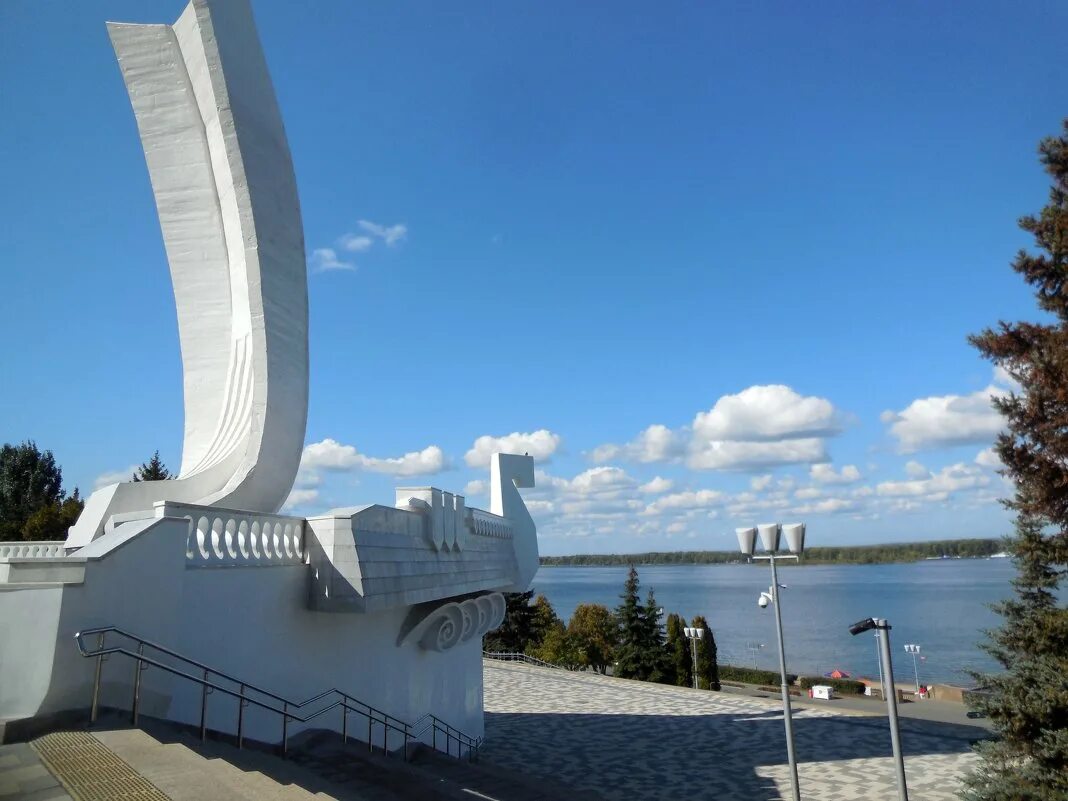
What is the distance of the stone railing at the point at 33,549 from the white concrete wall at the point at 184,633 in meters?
3.88

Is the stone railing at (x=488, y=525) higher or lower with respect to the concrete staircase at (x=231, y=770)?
higher

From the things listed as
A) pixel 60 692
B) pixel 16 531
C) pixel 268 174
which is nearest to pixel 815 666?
pixel 16 531


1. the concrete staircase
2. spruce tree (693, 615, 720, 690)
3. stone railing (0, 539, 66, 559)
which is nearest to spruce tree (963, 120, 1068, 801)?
the concrete staircase

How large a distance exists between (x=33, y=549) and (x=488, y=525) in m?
6.96

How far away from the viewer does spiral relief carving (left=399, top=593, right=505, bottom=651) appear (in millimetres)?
11086

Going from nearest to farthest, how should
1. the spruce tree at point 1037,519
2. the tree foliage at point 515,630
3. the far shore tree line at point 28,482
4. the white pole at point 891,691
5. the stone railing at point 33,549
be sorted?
1. the white pole at point 891,691
2. the spruce tree at point 1037,519
3. the stone railing at point 33,549
4. the far shore tree line at point 28,482
5. the tree foliage at point 515,630

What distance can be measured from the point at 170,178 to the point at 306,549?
24.3 feet

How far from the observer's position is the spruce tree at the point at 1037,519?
8.02 metres

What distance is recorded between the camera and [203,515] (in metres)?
6.35

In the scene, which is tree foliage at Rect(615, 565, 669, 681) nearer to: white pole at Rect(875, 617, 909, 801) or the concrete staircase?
the concrete staircase

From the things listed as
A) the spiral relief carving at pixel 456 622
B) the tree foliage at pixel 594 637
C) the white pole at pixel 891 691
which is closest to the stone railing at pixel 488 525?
the spiral relief carving at pixel 456 622

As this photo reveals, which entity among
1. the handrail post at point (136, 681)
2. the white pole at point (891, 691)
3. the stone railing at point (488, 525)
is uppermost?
the stone railing at point (488, 525)

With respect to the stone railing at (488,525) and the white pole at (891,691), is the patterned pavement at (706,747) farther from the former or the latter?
the white pole at (891,691)

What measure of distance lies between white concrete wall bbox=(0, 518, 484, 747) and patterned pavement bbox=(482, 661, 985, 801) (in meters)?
4.63
